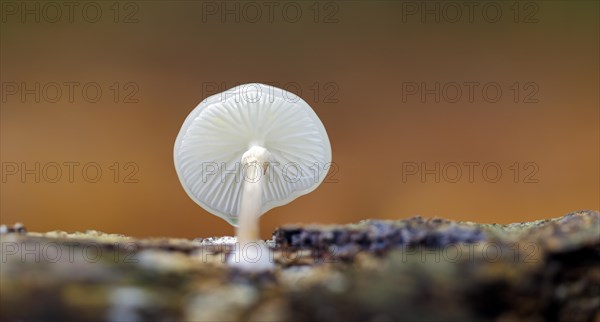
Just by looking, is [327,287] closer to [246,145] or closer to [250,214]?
[250,214]

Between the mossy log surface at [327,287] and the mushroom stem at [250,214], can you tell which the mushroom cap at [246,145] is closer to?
the mushroom stem at [250,214]

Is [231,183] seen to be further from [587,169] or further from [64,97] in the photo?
[587,169]

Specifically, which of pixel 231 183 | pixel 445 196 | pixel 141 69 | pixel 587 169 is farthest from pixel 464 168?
pixel 141 69

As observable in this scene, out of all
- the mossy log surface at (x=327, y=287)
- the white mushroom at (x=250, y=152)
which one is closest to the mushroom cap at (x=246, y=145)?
the white mushroom at (x=250, y=152)

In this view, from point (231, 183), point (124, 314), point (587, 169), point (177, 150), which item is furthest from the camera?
point (587, 169)

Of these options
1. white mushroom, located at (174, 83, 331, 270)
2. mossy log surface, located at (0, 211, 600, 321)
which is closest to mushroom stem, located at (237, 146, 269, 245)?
white mushroom, located at (174, 83, 331, 270)

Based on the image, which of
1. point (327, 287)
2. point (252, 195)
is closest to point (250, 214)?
point (252, 195)
